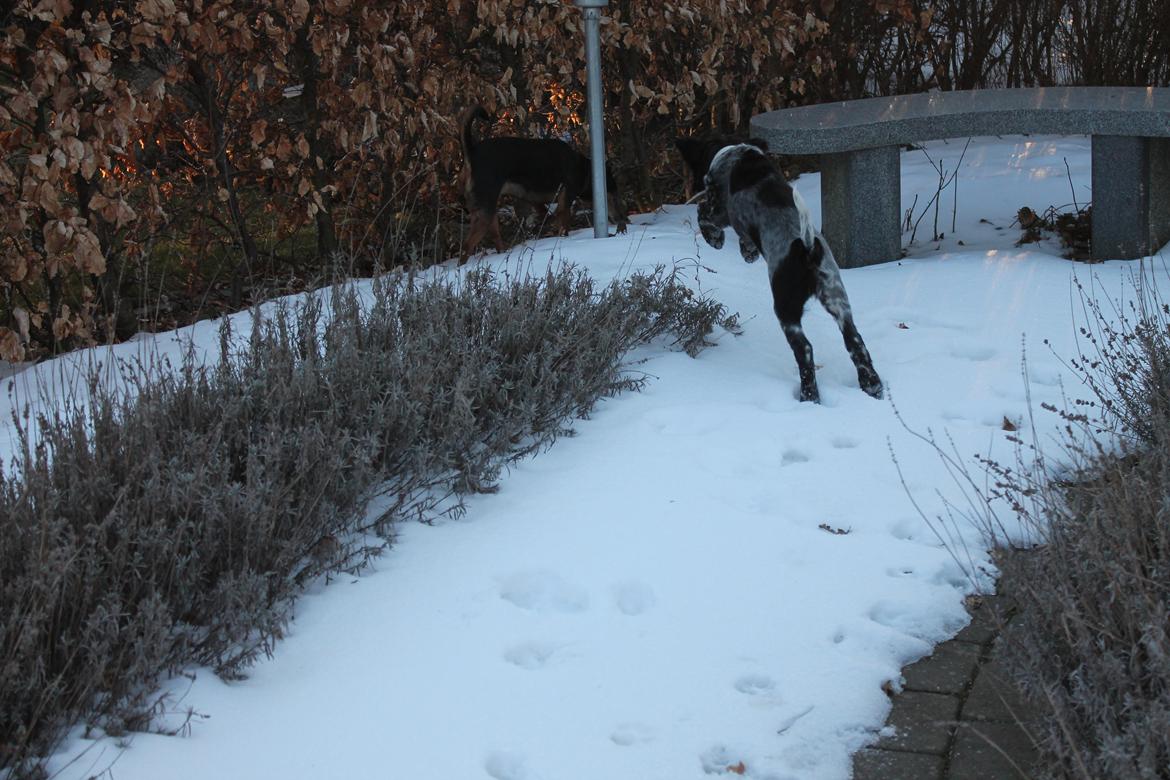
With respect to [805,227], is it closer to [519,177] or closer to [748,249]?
[748,249]

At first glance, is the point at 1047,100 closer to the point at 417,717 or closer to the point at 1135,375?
the point at 1135,375

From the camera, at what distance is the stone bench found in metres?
6.44

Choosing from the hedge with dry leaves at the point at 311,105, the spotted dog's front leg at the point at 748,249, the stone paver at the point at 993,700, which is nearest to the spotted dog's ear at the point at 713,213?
the spotted dog's front leg at the point at 748,249

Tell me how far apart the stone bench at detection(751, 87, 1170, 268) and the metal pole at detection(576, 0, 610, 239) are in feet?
2.95

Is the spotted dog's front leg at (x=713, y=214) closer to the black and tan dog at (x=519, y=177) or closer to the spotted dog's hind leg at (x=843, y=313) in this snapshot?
the spotted dog's hind leg at (x=843, y=313)

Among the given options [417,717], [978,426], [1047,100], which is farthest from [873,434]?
[1047,100]

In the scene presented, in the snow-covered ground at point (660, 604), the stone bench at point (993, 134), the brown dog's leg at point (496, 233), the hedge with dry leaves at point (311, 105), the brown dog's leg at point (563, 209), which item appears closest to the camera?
the snow-covered ground at point (660, 604)

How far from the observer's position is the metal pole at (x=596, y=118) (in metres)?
6.66

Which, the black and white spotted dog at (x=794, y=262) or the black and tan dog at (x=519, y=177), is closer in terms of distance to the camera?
the black and white spotted dog at (x=794, y=262)

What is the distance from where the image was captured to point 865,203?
22.5ft

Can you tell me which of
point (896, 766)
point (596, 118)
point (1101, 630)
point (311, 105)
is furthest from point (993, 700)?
point (311, 105)

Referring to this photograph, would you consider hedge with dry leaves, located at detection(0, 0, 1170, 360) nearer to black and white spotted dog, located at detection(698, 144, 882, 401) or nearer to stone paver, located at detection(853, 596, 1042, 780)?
black and white spotted dog, located at detection(698, 144, 882, 401)

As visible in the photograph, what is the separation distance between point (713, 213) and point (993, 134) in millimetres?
2111

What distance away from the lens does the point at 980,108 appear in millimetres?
6773
